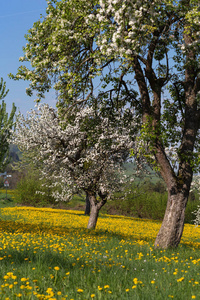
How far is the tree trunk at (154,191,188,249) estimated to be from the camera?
10.2m

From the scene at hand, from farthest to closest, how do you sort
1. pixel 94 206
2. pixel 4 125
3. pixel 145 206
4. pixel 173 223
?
1. pixel 145 206
2. pixel 4 125
3. pixel 94 206
4. pixel 173 223

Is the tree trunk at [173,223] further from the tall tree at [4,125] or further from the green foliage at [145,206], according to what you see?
the green foliage at [145,206]

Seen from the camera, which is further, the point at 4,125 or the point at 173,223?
the point at 4,125

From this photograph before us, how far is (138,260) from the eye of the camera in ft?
24.8

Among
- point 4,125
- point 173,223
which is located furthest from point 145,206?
point 173,223

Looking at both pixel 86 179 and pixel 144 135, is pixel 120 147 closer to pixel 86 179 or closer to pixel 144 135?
pixel 86 179

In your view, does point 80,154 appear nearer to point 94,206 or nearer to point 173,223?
point 94,206

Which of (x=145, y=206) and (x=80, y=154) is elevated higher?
(x=80, y=154)

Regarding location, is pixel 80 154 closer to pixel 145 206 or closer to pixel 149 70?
pixel 149 70

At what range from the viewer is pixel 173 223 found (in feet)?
33.5

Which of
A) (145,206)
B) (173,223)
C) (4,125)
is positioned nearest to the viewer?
(173,223)

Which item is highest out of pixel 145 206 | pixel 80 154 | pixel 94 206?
pixel 80 154

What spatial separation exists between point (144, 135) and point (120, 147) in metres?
7.47


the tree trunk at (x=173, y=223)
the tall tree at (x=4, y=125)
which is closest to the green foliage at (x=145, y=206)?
the tall tree at (x=4, y=125)
